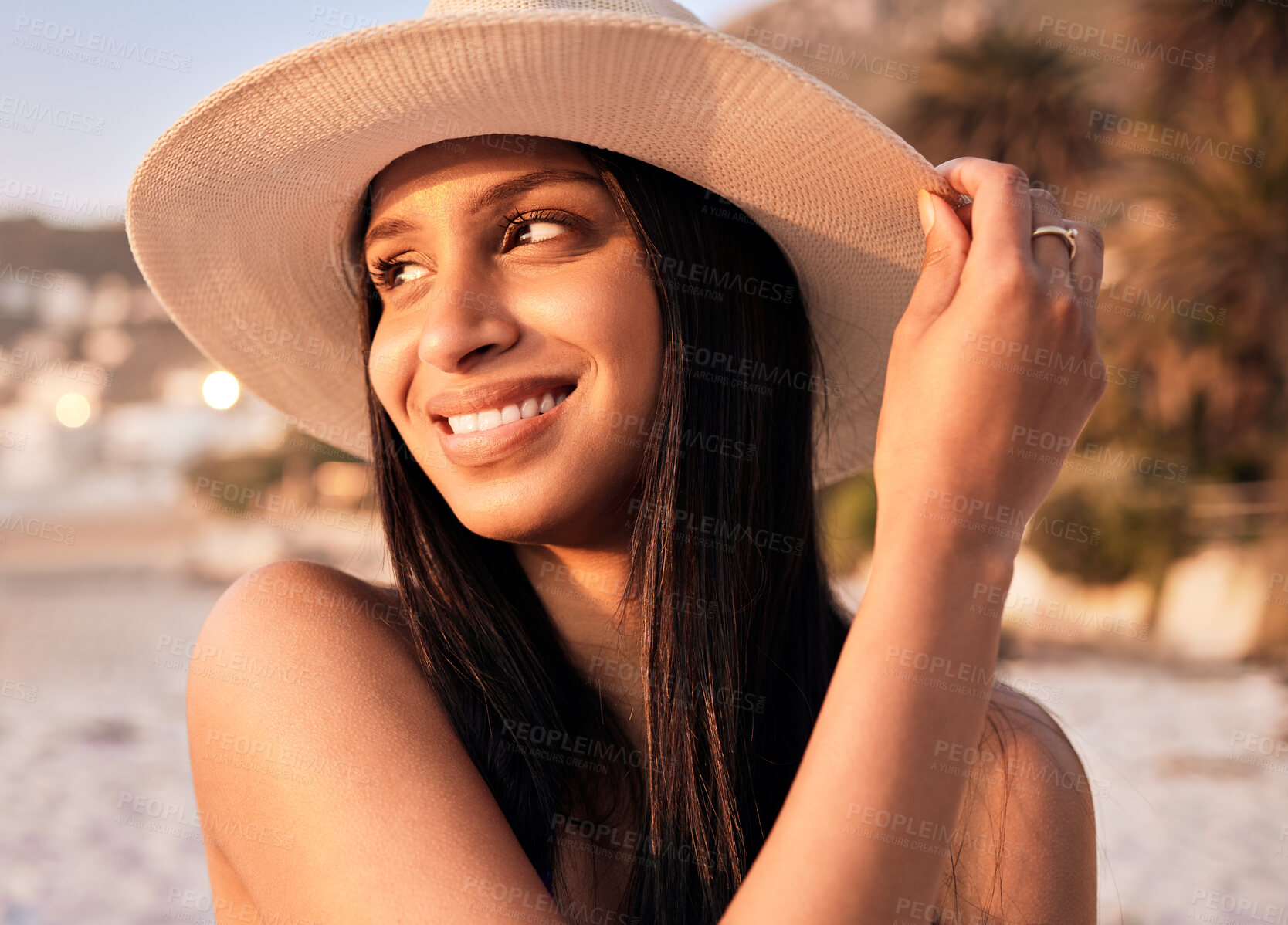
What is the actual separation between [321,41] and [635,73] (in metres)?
0.50

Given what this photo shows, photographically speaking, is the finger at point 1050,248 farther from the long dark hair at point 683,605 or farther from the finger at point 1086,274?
the long dark hair at point 683,605

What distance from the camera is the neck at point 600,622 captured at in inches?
82.3

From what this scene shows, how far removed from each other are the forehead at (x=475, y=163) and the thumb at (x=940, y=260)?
2.09ft

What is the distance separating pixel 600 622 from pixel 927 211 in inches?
43.4

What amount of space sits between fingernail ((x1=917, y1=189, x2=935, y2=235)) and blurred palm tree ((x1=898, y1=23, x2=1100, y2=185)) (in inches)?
650

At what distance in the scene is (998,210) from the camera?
58.9 inches

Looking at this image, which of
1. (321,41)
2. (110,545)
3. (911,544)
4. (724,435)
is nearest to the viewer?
(911,544)

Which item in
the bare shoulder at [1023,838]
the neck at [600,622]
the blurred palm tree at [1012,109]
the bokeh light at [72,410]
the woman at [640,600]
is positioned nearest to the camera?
the woman at [640,600]

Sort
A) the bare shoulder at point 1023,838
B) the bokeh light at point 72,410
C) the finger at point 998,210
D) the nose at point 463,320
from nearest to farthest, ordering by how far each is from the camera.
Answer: the finger at point 998,210
the nose at point 463,320
the bare shoulder at point 1023,838
the bokeh light at point 72,410

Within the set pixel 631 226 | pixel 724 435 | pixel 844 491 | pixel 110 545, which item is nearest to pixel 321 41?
pixel 631 226

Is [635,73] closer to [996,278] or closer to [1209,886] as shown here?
[996,278]

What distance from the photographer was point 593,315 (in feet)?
5.65

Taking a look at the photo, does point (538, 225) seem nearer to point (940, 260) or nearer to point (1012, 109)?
point (940, 260)

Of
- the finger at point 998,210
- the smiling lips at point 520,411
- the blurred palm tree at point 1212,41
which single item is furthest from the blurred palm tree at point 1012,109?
the smiling lips at point 520,411
